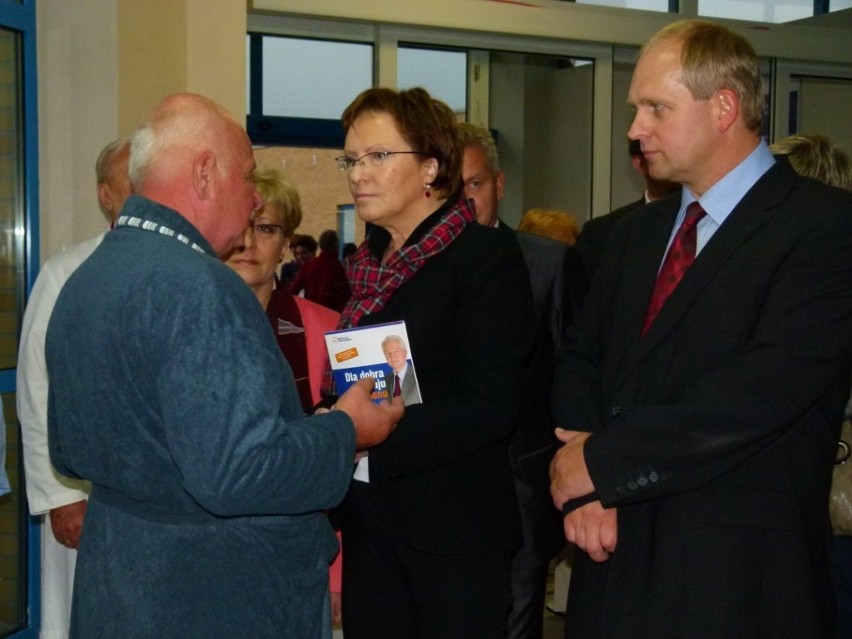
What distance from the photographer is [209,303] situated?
1548 mm

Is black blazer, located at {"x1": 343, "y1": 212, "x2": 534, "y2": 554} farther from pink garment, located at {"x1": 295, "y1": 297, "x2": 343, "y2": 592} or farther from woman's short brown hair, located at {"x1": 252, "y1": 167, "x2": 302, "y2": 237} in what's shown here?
woman's short brown hair, located at {"x1": 252, "y1": 167, "x2": 302, "y2": 237}

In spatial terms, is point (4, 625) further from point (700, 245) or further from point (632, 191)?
point (632, 191)

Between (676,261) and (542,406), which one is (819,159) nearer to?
(676,261)

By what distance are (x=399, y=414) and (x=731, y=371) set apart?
0.63 meters

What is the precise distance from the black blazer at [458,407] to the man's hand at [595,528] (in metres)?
0.27

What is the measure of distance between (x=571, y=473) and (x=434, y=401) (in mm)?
380

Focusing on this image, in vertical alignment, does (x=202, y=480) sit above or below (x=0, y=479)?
above

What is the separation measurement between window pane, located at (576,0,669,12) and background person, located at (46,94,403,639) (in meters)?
5.99

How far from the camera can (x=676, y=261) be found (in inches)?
79.5

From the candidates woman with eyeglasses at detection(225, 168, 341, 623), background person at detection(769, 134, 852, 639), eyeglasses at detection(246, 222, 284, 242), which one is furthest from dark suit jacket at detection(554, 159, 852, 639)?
eyeglasses at detection(246, 222, 284, 242)

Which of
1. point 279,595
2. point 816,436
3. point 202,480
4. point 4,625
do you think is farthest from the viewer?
point 4,625

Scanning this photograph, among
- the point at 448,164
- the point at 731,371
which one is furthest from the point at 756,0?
the point at 731,371

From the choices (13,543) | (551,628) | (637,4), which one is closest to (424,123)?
(13,543)

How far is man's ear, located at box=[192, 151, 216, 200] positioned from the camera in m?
1.74
